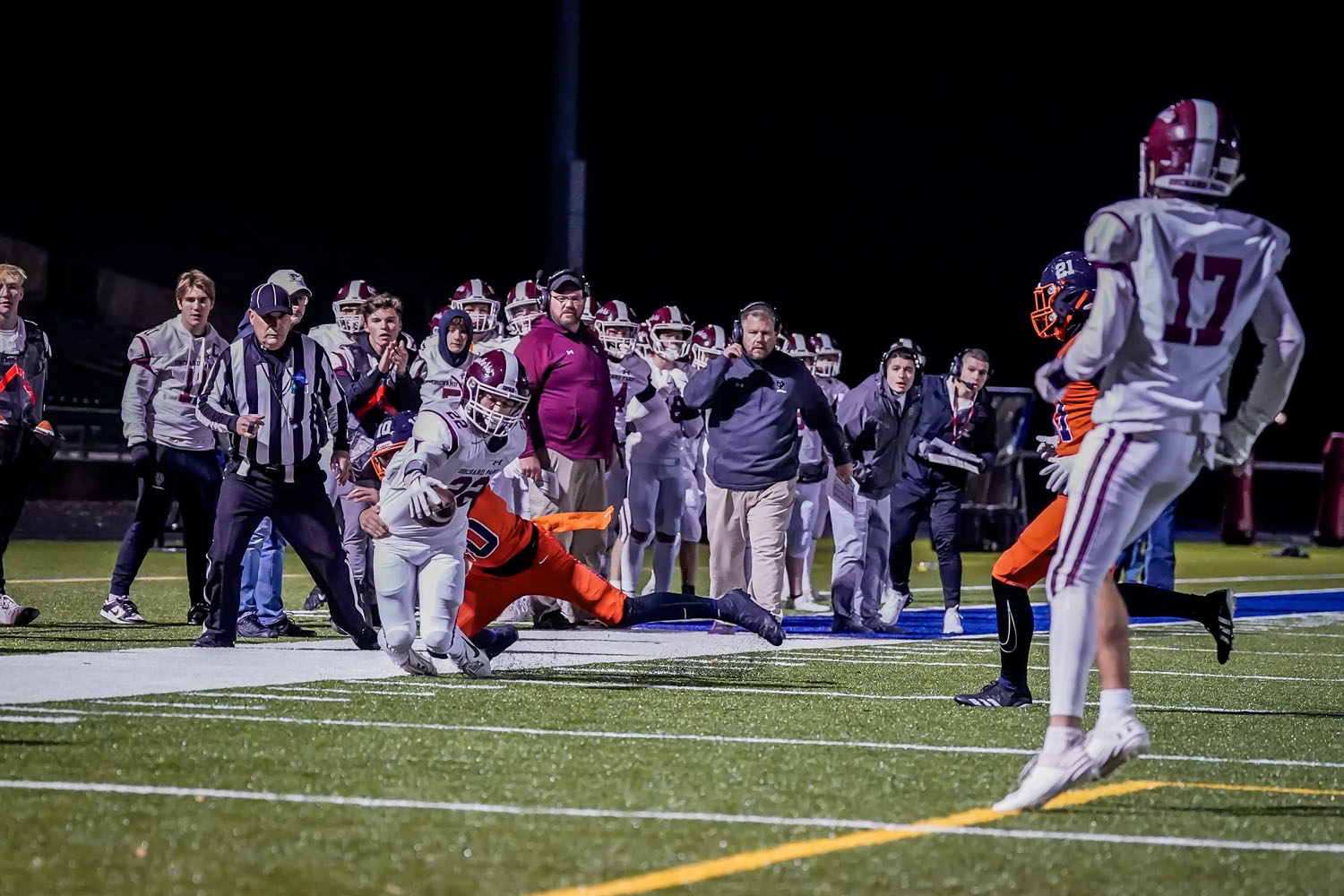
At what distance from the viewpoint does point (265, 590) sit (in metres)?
9.79

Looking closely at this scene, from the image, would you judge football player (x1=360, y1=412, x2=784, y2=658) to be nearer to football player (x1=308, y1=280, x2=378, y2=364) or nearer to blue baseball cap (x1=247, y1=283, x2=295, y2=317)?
blue baseball cap (x1=247, y1=283, x2=295, y2=317)

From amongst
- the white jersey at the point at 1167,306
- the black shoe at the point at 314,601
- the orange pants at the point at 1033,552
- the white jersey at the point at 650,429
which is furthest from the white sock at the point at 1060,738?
the black shoe at the point at 314,601

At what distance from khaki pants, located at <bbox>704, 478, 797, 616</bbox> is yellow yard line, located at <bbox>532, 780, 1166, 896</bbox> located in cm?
537

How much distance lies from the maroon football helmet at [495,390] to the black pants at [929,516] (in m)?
4.64

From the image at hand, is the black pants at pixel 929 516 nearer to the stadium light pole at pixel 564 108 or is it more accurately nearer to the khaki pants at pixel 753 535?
the khaki pants at pixel 753 535

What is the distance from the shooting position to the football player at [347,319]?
10.5m

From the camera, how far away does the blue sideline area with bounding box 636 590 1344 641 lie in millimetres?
10781

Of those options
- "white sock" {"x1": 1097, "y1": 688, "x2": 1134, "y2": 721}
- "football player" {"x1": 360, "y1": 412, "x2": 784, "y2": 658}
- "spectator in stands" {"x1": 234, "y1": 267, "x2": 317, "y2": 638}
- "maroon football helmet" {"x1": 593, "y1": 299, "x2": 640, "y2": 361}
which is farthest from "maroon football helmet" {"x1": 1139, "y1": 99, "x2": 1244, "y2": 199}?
"maroon football helmet" {"x1": 593, "y1": 299, "x2": 640, "y2": 361}

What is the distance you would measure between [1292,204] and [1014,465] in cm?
1087

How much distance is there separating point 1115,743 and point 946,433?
684 centimetres

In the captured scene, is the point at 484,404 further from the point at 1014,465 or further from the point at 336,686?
the point at 1014,465

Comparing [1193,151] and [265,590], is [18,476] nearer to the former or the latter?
[265,590]

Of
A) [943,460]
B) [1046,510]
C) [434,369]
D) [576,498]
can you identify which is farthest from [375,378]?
[1046,510]

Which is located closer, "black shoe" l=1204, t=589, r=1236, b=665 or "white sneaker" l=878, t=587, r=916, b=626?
"black shoe" l=1204, t=589, r=1236, b=665
